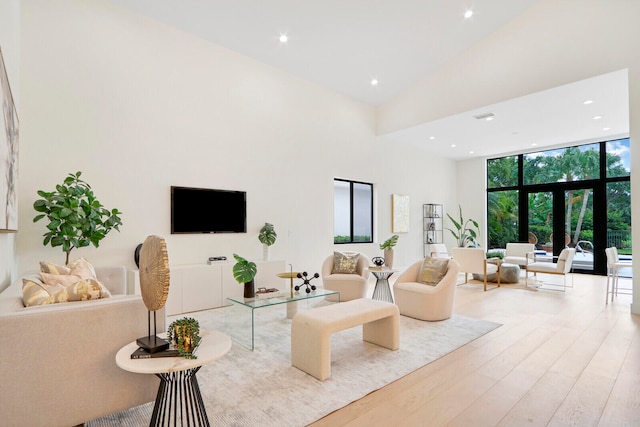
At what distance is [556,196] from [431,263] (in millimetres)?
6370

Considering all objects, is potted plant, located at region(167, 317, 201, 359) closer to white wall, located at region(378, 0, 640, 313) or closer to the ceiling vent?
white wall, located at region(378, 0, 640, 313)

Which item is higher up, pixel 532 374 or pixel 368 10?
pixel 368 10

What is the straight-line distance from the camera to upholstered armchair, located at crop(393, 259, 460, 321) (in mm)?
4242

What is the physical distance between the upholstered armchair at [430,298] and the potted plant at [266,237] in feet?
7.67

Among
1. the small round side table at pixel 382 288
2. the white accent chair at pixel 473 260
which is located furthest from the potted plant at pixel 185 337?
the white accent chair at pixel 473 260

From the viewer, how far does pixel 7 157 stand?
2.62 meters

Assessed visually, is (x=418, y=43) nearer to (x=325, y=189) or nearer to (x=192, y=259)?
(x=325, y=189)

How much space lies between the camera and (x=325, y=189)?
7.09 m

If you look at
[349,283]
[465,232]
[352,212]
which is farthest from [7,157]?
[465,232]

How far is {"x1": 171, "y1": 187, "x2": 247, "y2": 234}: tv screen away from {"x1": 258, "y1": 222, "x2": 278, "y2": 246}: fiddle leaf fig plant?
1.01 ft

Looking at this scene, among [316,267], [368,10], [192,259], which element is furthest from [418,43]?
[192,259]

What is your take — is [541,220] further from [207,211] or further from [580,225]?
[207,211]

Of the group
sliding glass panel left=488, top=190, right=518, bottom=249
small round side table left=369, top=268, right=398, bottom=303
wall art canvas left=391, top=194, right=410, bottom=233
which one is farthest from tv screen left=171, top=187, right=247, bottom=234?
sliding glass panel left=488, top=190, right=518, bottom=249

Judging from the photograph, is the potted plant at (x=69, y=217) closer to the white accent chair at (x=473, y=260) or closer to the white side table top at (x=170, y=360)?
the white side table top at (x=170, y=360)
